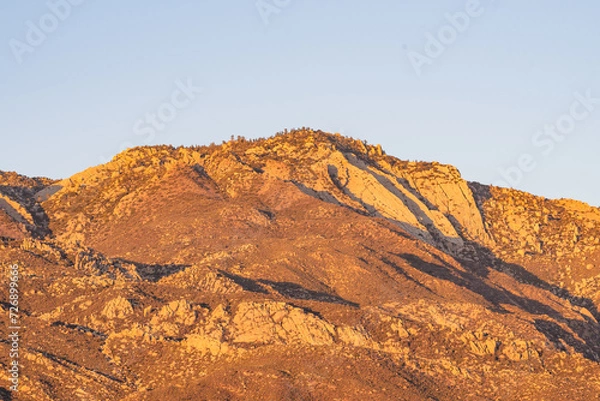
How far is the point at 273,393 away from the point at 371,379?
3400 millimetres

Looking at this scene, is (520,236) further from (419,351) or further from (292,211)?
(419,351)

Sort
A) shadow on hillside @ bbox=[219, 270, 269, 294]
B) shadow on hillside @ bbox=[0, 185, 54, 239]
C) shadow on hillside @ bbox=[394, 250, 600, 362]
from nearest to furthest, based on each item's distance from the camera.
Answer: shadow on hillside @ bbox=[219, 270, 269, 294], shadow on hillside @ bbox=[394, 250, 600, 362], shadow on hillside @ bbox=[0, 185, 54, 239]

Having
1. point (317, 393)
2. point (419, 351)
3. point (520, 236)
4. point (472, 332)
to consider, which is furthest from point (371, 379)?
point (520, 236)

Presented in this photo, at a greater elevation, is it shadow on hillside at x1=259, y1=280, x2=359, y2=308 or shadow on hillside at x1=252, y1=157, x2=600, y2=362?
shadow on hillside at x1=252, y1=157, x2=600, y2=362

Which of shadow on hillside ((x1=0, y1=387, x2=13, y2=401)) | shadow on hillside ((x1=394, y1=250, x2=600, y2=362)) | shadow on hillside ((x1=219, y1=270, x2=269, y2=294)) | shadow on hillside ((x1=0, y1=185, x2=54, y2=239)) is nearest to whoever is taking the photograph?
shadow on hillside ((x1=0, y1=387, x2=13, y2=401))

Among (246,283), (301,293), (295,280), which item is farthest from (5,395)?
(295,280)

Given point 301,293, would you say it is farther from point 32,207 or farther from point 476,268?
point 32,207

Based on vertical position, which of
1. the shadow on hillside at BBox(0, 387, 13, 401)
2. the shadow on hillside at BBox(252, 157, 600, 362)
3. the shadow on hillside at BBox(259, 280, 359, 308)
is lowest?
the shadow on hillside at BBox(0, 387, 13, 401)

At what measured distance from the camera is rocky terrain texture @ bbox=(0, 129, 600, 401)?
4438 cm

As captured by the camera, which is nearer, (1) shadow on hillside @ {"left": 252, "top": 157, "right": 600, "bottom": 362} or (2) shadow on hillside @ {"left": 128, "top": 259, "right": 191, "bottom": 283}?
(2) shadow on hillside @ {"left": 128, "top": 259, "right": 191, "bottom": 283}

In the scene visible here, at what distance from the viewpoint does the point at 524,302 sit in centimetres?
6994

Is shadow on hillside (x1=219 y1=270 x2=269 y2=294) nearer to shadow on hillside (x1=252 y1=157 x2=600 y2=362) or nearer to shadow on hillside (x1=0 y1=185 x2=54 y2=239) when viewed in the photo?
shadow on hillside (x1=252 y1=157 x2=600 y2=362)

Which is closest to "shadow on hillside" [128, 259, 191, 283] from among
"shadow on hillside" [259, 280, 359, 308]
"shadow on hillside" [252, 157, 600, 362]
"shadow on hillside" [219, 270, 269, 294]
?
"shadow on hillside" [219, 270, 269, 294]

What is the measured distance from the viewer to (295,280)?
2361 inches
